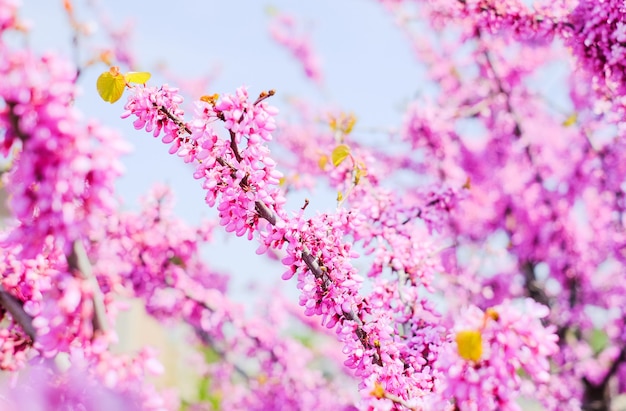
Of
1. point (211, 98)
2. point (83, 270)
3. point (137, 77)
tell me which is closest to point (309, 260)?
point (211, 98)

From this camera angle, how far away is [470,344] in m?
1.58

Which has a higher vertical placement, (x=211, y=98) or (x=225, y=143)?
(x=211, y=98)

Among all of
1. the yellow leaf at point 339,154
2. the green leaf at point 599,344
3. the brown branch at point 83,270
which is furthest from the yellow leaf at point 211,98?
the green leaf at point 599,344

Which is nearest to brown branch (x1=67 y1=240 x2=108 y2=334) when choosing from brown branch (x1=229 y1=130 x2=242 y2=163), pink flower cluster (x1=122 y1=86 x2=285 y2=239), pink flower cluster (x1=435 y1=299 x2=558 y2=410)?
pink flower cluster (x1=122 y1=86 x2=285 y2=239)

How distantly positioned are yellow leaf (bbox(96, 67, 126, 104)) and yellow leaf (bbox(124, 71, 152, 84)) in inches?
1.1

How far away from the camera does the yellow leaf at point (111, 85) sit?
205 centimetres

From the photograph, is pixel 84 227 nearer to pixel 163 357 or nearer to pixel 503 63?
pixel 503 63

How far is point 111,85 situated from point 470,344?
5.43 feet

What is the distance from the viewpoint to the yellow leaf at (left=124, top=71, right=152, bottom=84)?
6.68 ft

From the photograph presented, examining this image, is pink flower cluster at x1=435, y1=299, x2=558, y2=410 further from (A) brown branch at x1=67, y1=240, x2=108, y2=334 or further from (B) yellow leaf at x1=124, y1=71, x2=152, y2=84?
(B) yellow leaf at x1=124, y1=71, x2=152, y2=84

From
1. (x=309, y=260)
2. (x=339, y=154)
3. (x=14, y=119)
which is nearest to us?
(x=14, y=119)

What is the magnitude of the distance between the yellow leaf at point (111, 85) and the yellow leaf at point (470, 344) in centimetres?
158

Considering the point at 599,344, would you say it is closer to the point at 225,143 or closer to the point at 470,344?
the point at 470,344

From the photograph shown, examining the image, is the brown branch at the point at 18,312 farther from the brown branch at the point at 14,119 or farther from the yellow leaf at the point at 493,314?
the yellow leaf at the point at 493,314
